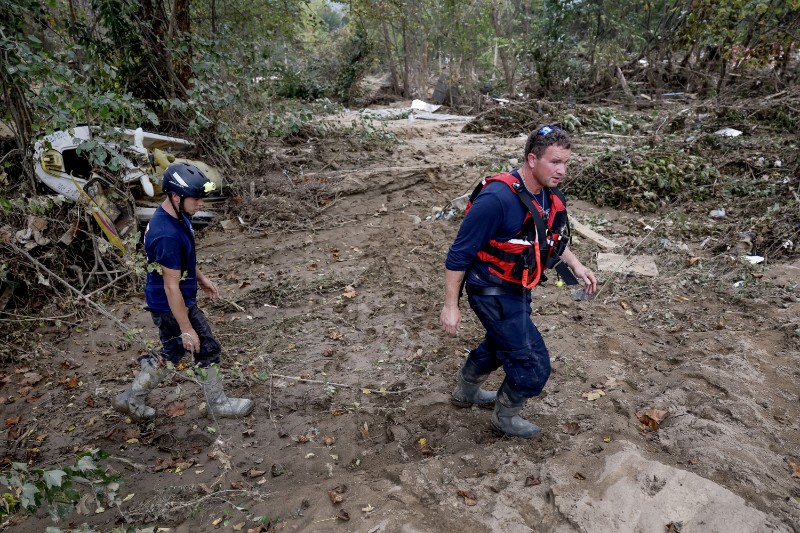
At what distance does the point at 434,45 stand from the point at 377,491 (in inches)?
898

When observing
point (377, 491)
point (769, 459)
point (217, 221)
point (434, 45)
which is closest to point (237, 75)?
point (217, 221)

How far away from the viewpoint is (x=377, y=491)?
9.74ft

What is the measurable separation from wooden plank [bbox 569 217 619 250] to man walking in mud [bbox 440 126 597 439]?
3.24m

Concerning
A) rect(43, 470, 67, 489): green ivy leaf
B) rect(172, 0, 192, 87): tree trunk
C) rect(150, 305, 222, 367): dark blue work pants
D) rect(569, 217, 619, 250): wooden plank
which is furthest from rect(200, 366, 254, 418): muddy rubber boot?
rect(172, 0, 192, 87): tree trunk

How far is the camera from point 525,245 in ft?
9.68

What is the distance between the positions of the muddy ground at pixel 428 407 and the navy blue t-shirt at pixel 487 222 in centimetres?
125

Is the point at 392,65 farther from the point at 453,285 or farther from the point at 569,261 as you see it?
the point at 453,285

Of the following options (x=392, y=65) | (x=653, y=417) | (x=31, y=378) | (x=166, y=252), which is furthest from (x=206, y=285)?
(x=392, y=65)

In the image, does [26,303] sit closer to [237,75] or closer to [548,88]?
[237,75]

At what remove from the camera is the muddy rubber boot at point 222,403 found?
3904 mm

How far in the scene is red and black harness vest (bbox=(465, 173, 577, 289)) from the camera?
2934 mm

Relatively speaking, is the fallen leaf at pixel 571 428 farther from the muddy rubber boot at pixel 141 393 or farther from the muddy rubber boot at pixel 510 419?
the muddy rubber boot at pixel 141 393

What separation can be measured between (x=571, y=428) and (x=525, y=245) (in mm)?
1335

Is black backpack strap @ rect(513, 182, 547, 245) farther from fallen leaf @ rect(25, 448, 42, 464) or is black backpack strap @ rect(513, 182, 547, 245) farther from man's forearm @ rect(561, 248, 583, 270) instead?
fallen leaf @ rect(25, 448, 42, 464)
